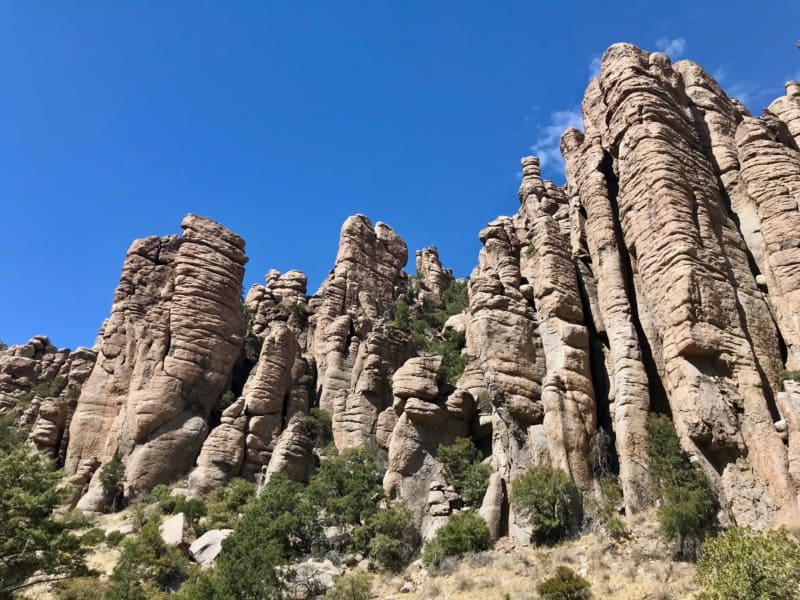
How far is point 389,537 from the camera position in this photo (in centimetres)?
3197

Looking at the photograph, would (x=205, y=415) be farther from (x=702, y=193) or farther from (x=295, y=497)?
(x=702, y=193)

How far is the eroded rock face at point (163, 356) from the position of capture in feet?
154

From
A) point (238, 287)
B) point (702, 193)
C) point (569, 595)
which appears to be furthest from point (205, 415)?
point (702, 193)

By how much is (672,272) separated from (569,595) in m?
17.4

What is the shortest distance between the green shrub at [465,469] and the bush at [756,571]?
17059 millimetres

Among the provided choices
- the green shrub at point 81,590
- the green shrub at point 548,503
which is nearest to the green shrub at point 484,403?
the green shrub at point 548,503

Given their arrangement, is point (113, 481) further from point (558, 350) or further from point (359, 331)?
point (558, 350)

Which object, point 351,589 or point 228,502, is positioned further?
point 228,502

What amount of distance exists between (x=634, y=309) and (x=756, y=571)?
72.9ft

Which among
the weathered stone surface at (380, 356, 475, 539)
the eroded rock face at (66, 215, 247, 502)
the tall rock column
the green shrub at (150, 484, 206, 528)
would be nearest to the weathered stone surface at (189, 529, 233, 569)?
the green shrub at (150, 484, 206, 528)

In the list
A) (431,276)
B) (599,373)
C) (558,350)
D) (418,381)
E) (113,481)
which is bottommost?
(113,481)

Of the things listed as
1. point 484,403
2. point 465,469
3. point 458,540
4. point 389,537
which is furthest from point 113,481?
point 458,540

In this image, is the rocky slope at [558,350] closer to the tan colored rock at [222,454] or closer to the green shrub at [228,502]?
the tan colored rock at [222,454]

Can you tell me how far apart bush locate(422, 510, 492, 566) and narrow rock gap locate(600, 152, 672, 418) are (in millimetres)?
11087
